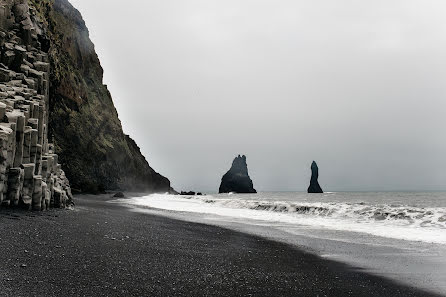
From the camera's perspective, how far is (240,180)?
191875 mm

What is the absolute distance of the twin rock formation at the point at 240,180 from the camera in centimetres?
18962

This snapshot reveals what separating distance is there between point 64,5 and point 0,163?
85.4 metres

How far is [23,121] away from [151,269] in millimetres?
12608

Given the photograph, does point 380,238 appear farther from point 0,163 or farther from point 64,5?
point 64,5

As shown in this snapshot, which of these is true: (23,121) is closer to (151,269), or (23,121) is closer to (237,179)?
(151,269)

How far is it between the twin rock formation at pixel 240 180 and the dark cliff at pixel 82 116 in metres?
93.4

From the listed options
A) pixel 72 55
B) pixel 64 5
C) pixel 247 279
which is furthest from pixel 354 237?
pixel 64 5

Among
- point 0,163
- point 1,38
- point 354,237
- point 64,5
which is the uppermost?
point 64,5

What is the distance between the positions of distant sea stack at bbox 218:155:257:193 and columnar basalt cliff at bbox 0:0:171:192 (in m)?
93.4

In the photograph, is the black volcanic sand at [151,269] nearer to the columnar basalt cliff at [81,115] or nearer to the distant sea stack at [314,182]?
the columnar basalt cliff at [81,115]

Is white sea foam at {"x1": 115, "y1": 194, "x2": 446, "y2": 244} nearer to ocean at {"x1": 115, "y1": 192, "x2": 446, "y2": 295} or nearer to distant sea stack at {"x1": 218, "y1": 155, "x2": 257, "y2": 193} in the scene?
ocean at {"x1": 115, "y1": 192, "x2": 446, "y2": 295}

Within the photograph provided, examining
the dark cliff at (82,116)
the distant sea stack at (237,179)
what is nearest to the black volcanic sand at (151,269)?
the dark cliff at (82,116)

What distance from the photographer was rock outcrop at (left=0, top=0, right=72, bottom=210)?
16125 millimetres

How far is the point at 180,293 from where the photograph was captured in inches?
281
